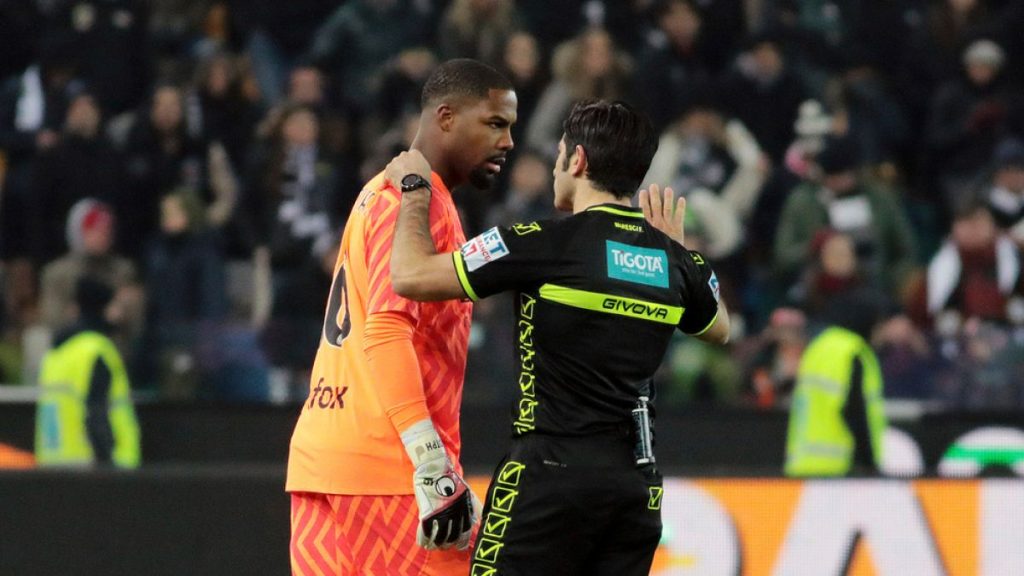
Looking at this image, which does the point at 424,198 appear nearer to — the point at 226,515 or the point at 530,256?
the point at 530,256

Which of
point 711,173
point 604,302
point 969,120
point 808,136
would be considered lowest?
point 604,302

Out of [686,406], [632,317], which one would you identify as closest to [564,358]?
[632,317]

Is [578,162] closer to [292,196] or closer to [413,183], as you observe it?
[413,183]

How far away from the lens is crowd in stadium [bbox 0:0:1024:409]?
10211mm

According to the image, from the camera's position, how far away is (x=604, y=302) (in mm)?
4164

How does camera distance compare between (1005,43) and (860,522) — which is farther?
(1005,43)

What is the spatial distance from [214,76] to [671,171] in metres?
3.34

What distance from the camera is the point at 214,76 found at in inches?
480

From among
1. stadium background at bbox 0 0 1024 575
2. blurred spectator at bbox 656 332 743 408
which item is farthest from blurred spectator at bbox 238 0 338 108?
blurred spectator at bbox 656 332 743 408

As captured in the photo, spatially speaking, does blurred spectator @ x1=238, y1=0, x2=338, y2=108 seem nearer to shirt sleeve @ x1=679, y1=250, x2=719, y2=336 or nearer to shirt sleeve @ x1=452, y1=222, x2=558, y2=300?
shirt sleeve @ x1=679, y1=250, x2=719, y2=336

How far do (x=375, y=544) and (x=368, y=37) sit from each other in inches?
343

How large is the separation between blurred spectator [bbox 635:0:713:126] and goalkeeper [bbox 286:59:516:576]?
7.35 m

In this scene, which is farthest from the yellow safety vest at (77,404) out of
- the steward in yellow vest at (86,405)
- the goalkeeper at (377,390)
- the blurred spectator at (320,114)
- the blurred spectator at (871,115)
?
the goalkeeper at (377,390)

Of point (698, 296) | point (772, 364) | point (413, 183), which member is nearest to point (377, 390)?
point (413, 183)
